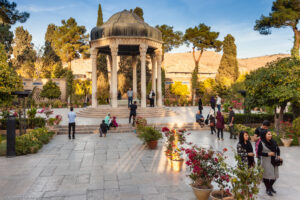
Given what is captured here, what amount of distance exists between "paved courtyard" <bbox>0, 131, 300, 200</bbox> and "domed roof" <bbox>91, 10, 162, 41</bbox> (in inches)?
466

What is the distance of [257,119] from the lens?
16.2 meters

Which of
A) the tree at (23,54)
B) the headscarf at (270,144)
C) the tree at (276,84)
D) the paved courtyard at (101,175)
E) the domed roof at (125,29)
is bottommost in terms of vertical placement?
the paved courtyard at (101,175)

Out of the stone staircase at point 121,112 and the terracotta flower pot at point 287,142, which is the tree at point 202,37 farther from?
the terracotta flower pot at point 287,142

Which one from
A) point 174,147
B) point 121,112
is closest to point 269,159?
point 174,147

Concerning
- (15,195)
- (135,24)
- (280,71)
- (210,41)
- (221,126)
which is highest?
(210,41)

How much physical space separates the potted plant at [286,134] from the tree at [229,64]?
74.4ft

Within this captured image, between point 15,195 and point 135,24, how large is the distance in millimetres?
16743

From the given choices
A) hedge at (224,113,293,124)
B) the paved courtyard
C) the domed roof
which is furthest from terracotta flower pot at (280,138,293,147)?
the domed roof

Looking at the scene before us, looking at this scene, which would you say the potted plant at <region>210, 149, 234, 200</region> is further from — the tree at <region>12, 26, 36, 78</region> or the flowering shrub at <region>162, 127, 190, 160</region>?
the tree at <region>12, 26, 36, 78</region>

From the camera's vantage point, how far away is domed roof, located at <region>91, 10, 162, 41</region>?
19516mm

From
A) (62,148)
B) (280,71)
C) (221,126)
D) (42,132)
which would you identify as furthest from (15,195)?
(280,71)

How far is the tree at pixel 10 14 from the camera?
19672 mm

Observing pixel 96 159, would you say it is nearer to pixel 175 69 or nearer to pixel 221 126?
pixel 221 126

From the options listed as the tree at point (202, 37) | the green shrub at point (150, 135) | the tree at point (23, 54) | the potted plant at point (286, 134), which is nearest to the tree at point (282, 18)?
the tree at point (202, 37)
